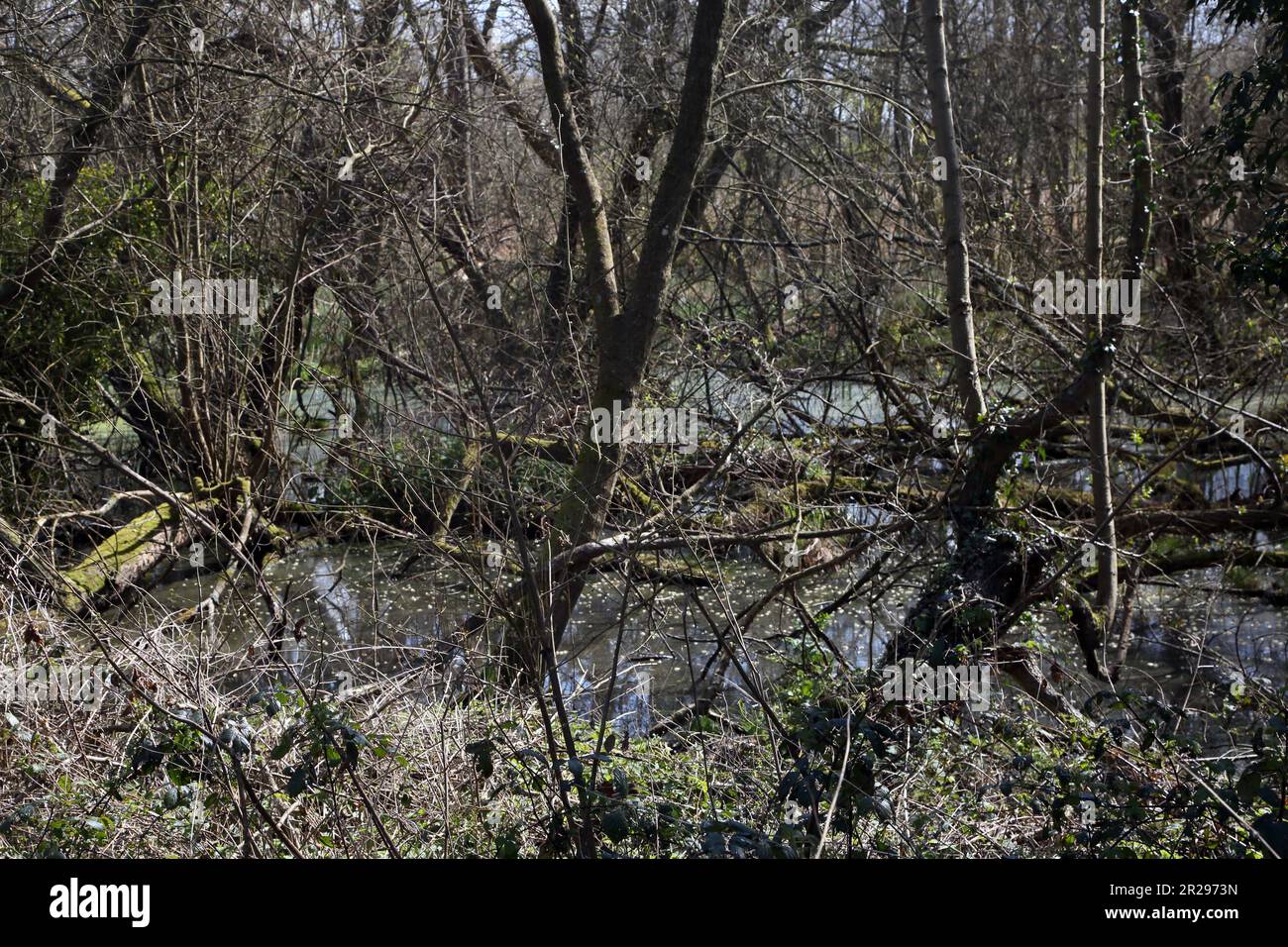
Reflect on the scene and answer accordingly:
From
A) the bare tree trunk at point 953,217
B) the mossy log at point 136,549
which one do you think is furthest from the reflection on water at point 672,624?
the bare tree trunk at point 953,217

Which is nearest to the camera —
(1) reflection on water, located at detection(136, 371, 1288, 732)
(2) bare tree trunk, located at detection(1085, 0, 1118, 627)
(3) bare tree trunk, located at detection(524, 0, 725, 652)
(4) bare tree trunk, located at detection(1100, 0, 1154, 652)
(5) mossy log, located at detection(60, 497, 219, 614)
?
(3) bare tree trunk, located at detection(524, 0, 725, 652)

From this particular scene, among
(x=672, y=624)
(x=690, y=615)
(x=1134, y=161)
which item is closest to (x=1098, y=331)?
(x=1134, y=161)

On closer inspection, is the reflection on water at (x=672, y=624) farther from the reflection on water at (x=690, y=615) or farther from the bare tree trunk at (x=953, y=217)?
the bare tree trunk at (x=953, y=217)

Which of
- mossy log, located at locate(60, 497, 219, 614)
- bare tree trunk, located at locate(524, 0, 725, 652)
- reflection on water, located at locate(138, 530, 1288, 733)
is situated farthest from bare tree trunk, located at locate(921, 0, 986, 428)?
mossy log, located at locate(60, 497, 219, 614)

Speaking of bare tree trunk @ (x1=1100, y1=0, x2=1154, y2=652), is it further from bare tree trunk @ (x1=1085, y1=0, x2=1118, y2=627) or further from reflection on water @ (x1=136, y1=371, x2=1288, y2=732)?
reflection on water @ (x1=136, y1=371, x2=1288, y2=732)

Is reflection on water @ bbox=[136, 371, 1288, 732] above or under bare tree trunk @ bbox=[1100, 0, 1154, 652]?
under

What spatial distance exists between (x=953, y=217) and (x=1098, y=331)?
1.11 m

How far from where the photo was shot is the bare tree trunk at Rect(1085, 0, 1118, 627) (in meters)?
7.02

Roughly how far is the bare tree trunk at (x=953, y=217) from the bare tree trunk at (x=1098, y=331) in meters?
0.73

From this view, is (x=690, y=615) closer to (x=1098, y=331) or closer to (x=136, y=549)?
(x=1098, y=331)

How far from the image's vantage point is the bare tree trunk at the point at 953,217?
705cm

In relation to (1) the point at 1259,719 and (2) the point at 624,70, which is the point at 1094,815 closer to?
(1) the point at 1259,719

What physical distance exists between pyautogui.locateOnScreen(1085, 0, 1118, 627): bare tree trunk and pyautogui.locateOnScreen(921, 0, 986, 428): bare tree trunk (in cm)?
73
